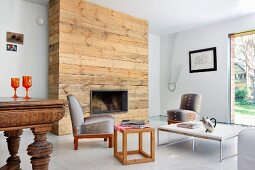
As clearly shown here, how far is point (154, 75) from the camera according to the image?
22.0 feet

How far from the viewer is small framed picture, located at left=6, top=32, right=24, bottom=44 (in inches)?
157

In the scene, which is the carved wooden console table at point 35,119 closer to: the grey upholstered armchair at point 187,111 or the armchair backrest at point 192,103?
the grey upholstered armchair at point 187,111

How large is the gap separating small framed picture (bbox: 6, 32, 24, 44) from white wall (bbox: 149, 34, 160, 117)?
377cm

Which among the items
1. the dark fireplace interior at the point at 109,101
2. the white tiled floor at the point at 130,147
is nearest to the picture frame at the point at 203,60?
the dark fireplace interior at the point at 109,101

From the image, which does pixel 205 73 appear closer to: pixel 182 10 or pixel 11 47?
pixel 182 10

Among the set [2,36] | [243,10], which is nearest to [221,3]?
[243,10]

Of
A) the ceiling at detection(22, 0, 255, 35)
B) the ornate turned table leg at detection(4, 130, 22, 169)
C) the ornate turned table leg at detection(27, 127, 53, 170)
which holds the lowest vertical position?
the ornate turned table leg at detection(4, 130, 22, 169)

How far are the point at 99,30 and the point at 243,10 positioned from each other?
128 inches

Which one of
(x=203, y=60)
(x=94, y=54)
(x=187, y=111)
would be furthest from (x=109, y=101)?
(x=203, y=60)

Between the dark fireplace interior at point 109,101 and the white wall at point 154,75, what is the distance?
1713 millimetres

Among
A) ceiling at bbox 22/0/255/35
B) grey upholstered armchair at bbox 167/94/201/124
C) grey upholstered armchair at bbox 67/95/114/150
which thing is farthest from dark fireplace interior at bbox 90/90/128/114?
ceiling at bbox 22/0/255/35

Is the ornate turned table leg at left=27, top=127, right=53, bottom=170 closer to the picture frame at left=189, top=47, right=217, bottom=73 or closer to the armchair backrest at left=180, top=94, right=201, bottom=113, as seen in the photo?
the armchair backrest at left=180, top=94, right=201, bottom=113

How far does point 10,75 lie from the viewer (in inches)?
157

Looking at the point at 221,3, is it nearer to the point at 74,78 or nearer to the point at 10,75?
the point at 74,78
